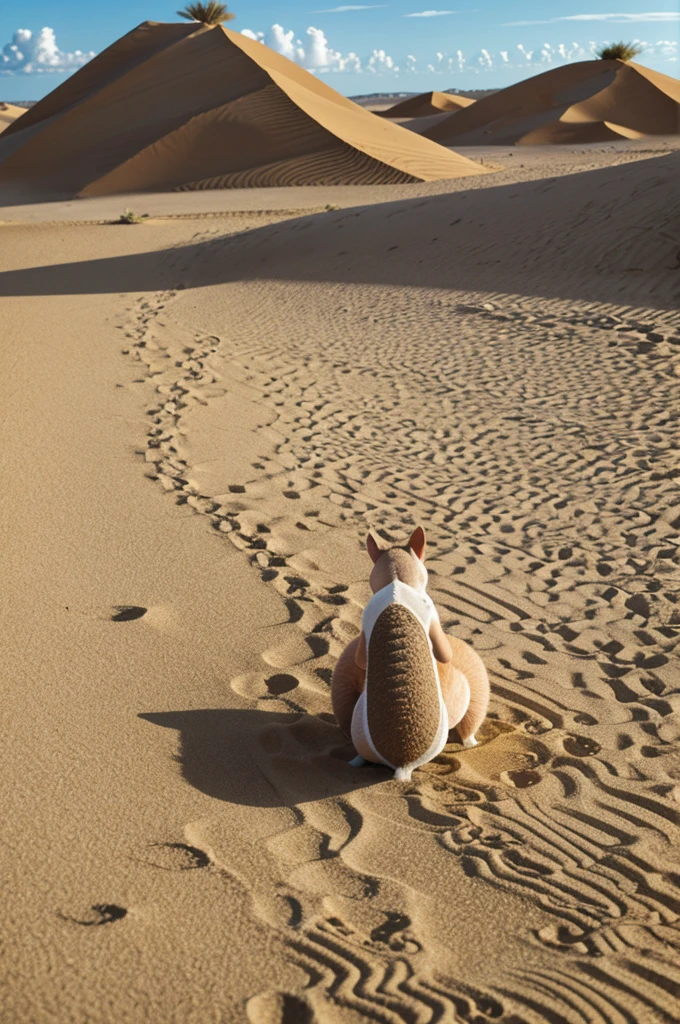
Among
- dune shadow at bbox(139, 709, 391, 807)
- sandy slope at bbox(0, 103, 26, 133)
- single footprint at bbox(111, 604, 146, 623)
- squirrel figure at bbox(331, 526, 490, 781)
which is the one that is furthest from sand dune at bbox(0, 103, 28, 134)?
squirrel figure at bbox(331, 526, 490, 781)

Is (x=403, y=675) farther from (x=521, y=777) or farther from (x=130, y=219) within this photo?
(x=130, y=219)

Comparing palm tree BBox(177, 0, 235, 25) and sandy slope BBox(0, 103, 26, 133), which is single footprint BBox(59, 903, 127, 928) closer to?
palm tree BBox(177, 0, 235, 25)

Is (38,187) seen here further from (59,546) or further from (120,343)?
(59,546)

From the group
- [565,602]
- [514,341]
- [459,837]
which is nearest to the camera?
[459,837]

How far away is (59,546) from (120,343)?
547cm

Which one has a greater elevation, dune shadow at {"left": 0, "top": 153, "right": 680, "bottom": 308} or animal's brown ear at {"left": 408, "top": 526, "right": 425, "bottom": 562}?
dune shadow at {"left": 0, "top": 153, "right": 680, "bottom": 308}

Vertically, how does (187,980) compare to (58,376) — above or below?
below

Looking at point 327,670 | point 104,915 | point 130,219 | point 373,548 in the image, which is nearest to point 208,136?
point 130,219

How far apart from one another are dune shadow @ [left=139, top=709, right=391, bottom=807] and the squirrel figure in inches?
5.0

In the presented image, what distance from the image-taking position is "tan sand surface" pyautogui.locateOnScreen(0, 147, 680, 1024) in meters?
2.37

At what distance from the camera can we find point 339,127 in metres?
25.5

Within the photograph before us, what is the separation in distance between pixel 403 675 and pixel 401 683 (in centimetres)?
3

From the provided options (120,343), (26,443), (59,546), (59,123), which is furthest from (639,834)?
(59,123)

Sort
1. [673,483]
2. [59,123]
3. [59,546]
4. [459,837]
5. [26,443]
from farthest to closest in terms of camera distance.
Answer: [59,123]
[26,443]
[673,483]
[59,546]
[459,837]
